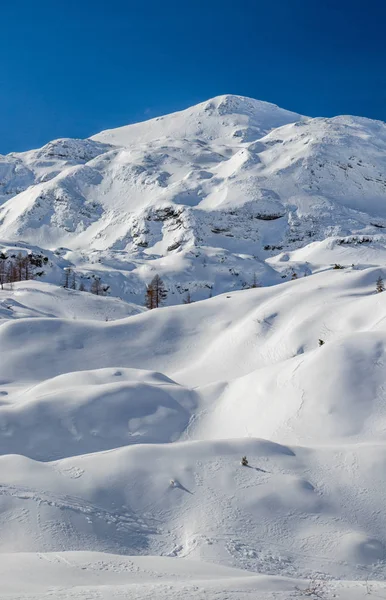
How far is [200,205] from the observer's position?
132 metres

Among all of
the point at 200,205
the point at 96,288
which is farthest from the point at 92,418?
the point at 200,205

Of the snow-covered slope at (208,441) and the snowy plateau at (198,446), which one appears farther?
the snow-covered slope at (208,441)

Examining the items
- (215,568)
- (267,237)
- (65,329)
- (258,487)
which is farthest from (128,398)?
(267,237)

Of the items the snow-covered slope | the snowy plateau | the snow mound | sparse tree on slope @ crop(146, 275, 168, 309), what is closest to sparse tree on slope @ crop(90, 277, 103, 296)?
sparse tree on slope @ crop(146, 275, 168, 309)

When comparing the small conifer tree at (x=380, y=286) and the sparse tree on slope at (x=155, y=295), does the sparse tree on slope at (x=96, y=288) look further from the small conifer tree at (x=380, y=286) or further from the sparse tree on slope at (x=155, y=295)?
the small conifer tree at (x=380, y=286)

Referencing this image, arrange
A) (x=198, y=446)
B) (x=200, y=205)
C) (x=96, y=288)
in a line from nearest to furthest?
(x=198, y=446), (x=96, y=288), (x=200, y=205)

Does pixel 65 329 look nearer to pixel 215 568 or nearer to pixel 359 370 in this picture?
pixel 359 370

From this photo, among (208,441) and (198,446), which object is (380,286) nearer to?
(208,441)

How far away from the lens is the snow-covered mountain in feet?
299

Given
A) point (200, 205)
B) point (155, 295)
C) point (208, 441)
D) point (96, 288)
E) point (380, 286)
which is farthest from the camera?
point (200, 205)

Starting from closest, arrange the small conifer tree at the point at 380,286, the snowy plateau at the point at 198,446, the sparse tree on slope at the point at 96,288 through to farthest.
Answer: the snowy plateau at the point at 198,446 < the small conifer tree at the point at 380,286 < the sparse tree on slope at the point at 96,288

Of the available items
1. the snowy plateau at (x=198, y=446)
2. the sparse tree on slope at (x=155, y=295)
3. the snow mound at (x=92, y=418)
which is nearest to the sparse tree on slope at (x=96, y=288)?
the sparse tree on slope at (x=155, y=295)

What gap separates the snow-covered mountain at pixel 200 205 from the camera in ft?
299

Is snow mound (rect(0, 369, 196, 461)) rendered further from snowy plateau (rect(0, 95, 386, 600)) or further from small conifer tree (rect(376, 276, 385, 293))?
small conifer tree (rect(376, 276, 385, 293))
